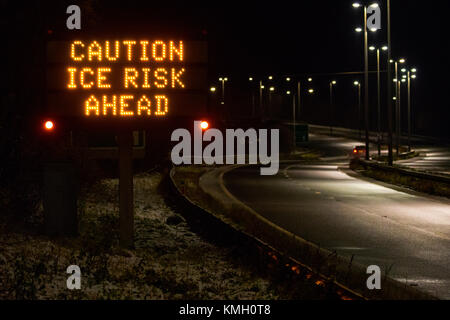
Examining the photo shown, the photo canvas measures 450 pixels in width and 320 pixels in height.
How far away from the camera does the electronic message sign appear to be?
513 inches

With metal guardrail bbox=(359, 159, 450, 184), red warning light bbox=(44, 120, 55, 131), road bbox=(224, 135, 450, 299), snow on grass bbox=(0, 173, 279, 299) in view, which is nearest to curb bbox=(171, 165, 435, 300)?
road bbox=(224, 135, 450, 299)

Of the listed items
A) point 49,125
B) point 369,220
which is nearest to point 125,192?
point 49,125

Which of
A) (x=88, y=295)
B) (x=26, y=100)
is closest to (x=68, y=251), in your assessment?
(x=88, y=295)

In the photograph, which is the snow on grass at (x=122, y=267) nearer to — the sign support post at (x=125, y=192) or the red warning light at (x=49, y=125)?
the sign support post at (x=125, y=192)

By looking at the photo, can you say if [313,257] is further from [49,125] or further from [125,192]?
[49,125]

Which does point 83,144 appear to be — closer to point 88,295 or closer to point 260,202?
point 260,202

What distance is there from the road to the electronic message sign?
4175 millimetres

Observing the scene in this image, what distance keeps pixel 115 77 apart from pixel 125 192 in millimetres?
2152

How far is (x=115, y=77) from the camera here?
42.7 ft

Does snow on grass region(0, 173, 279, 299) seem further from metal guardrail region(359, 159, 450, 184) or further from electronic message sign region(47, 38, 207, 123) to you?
metal guardrail region(359, 159, 450, 184)

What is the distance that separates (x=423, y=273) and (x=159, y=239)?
6116 mm

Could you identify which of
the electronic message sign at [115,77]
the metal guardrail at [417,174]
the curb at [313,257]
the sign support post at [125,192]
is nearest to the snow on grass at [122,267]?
the sign support post at [125,192]
